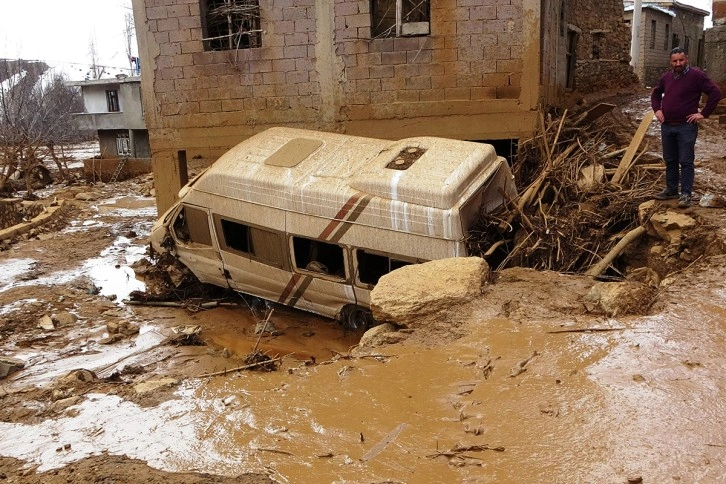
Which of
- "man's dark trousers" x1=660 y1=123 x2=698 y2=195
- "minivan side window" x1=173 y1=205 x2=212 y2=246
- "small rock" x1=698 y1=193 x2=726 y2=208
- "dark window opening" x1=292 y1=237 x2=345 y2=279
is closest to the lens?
"man's dark trousers" x1=660 y1=123 x2=698 y2=195

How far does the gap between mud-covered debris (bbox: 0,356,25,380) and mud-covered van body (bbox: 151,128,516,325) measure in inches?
101

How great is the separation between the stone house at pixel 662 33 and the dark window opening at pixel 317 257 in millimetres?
22286

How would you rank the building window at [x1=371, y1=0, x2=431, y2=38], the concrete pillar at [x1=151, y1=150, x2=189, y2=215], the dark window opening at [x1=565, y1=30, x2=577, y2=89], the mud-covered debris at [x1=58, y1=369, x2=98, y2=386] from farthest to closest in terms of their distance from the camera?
the dark window opening at [x1=565, y1=30, x2=577, y2=89]
the concrete pillar at [x1=151, y1=150, x2=189, y2=215]
the building window at [x1=371, y1=0, x2=431, y2=38]
the mud-covered debris at [x1=58, y1=369, x2=98, y2=386]

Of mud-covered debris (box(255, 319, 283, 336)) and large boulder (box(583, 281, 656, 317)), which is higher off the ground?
large boulder (box(583, 281, 656, 317))

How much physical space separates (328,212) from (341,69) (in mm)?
4429

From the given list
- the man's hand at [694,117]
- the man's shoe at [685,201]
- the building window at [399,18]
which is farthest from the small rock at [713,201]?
the building window at [399,18]

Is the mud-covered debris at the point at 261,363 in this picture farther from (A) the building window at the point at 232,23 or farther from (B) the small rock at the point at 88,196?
(B) the small rock at the point at 88,196

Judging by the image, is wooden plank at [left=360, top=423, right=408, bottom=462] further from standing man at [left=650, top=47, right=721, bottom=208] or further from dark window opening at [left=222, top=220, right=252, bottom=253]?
dark window opening at [left=222, top=220, right=252, bottom=253]

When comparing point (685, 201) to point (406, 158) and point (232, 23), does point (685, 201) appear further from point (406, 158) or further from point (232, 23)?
point (232, 23)

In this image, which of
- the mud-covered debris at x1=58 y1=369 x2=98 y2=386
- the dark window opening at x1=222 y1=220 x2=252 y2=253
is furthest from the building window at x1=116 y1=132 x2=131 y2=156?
the mud-covered debris at x1=58 y1=369 x2=98 y2=386

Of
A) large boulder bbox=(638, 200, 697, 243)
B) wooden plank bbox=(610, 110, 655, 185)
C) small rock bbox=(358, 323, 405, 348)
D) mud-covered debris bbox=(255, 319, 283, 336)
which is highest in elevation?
wooden plank bbox=(610, 110, 655, 185)

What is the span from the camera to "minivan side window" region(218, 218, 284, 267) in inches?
301

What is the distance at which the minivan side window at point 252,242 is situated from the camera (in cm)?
764

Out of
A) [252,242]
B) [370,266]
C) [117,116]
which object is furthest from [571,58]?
[117,116]
